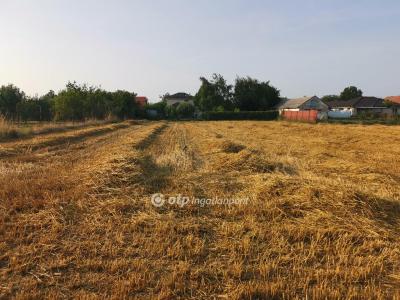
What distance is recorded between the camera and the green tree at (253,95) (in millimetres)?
78375

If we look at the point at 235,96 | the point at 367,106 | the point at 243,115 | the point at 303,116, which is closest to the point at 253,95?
the point at 235,96

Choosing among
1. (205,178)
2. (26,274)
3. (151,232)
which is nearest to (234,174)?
(205,178)

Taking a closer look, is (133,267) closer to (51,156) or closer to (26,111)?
(51,156)

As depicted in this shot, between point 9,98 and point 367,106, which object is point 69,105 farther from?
point 367,106

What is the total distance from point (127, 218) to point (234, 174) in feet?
12.2

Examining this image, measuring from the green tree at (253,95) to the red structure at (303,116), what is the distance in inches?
861

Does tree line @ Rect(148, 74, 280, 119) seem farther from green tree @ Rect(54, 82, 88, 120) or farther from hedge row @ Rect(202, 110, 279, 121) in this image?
green tree @ Rect(54, 82, 88, 120)

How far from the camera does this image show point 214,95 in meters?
78.6

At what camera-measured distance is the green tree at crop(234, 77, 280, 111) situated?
78375mm

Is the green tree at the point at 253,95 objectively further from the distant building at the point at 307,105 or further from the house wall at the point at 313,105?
the house wall at the point at 313,105

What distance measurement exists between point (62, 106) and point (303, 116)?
30.3 m

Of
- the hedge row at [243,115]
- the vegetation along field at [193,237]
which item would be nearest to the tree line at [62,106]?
the hedge row at [243,115]

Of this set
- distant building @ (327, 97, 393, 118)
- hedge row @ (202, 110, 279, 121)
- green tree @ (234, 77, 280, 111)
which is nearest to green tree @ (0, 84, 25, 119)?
hedge row @ (202, 110, 279, 121)

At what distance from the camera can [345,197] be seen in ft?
20.3
